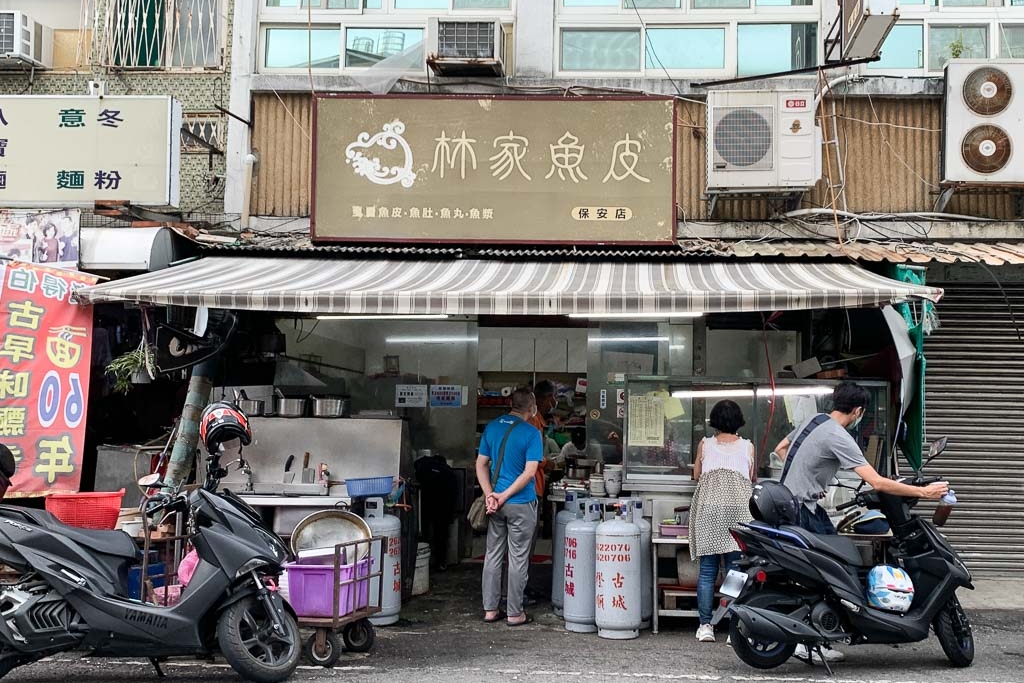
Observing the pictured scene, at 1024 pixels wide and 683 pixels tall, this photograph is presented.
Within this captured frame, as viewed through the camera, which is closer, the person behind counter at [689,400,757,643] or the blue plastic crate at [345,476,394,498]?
the person behind counter at [689,400,757,643]

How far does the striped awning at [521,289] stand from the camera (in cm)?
715

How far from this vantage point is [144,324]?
27.0 ft

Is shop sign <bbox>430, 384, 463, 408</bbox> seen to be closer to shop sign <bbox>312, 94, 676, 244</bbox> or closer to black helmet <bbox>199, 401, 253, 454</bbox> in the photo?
shop sign <bbox>312, 94, 676, 244</bbox>

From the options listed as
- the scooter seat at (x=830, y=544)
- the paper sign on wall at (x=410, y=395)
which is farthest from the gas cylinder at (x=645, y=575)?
the paper sign on wall at (x=410, y=395)

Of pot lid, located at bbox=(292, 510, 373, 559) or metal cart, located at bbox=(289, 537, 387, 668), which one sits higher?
pot lid, located at bbox=(292, 510, 373, 559)

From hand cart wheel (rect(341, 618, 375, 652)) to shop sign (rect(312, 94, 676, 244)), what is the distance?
3555 mm

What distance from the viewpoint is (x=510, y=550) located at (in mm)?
7992

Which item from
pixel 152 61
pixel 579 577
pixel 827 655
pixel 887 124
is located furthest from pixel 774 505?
pixel 152 61

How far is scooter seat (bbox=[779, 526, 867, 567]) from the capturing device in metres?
6.27

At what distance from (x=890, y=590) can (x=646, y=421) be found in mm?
2670

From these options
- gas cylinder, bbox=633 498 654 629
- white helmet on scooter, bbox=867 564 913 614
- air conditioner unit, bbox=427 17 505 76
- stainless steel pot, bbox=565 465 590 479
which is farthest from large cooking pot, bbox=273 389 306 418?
white helmet on scooter, bbox=867 564 913 614

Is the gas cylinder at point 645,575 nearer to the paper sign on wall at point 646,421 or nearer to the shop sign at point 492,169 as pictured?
the paper sign on wall at point 646,421

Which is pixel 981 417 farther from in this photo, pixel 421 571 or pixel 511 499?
pixel 421 571

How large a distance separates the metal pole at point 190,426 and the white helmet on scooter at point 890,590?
18.2 ft
